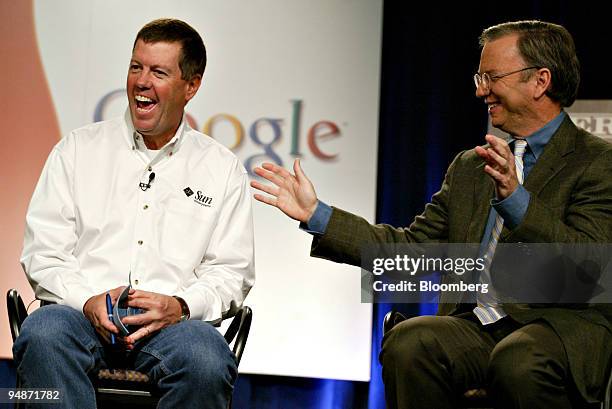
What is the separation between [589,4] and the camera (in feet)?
14.3

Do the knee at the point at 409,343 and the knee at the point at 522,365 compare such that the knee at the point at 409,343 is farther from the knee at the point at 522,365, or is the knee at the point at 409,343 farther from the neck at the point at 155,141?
the neck at the point at 155,141

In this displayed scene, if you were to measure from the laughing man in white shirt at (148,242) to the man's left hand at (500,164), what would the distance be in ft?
2.85

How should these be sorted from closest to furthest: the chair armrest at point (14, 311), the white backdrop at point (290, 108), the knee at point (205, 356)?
the knee at point (205, 356), the chair armrest at point (14, 311), the white backdrop at point (290, 108)

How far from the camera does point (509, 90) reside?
2781mm

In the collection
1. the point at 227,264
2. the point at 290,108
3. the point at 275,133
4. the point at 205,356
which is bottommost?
the point at 205,356

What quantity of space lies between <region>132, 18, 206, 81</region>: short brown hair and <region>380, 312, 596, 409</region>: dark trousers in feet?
3.64

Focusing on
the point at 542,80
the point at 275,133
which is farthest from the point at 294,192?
the point at 275,133

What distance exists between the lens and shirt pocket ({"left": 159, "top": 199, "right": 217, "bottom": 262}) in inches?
109

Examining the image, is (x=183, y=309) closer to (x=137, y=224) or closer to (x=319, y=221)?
(x=137, y=224)

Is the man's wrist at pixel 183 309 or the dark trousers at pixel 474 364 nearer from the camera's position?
the dark trousers at pixel 474 364

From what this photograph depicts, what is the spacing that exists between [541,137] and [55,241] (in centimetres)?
154

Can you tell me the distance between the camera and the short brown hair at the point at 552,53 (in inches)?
110

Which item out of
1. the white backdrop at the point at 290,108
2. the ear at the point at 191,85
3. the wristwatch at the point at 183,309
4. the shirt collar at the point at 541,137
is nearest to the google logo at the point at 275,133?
the white backdrop at the point at 290,108

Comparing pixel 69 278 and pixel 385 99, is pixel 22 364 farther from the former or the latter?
pixel 385 99
